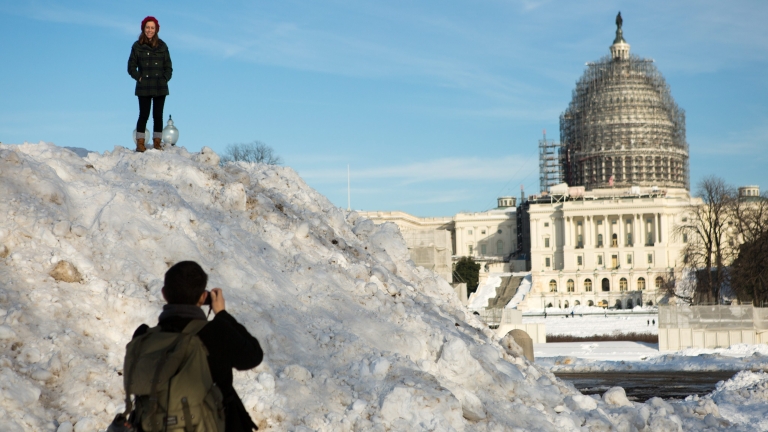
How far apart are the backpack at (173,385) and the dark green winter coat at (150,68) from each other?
7.93 metres

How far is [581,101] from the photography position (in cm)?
13100

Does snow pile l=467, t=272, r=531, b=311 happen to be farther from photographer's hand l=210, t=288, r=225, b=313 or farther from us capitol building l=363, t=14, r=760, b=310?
photographer's hand l=210, t=288, r=225, b=313

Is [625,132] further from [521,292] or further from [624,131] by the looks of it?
[521,292]

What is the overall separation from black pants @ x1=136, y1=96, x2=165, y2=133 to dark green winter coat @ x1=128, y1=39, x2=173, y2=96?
16cm

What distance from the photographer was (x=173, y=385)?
174 inches

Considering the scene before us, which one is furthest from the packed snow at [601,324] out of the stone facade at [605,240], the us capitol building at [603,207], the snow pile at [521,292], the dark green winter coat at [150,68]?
the dark green winter coat at [150,68]

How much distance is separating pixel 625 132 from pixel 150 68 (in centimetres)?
12017

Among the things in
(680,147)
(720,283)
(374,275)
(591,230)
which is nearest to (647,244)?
(591,230)

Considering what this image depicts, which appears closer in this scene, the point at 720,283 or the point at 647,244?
the point at 720,283

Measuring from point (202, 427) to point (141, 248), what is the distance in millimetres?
5269

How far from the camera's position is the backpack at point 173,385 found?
14.5ft

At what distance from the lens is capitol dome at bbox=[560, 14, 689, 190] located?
4990 inches

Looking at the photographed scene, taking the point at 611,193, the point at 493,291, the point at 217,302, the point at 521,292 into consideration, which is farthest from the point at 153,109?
the point at 611,193

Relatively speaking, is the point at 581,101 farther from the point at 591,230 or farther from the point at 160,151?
the point at 160,151
